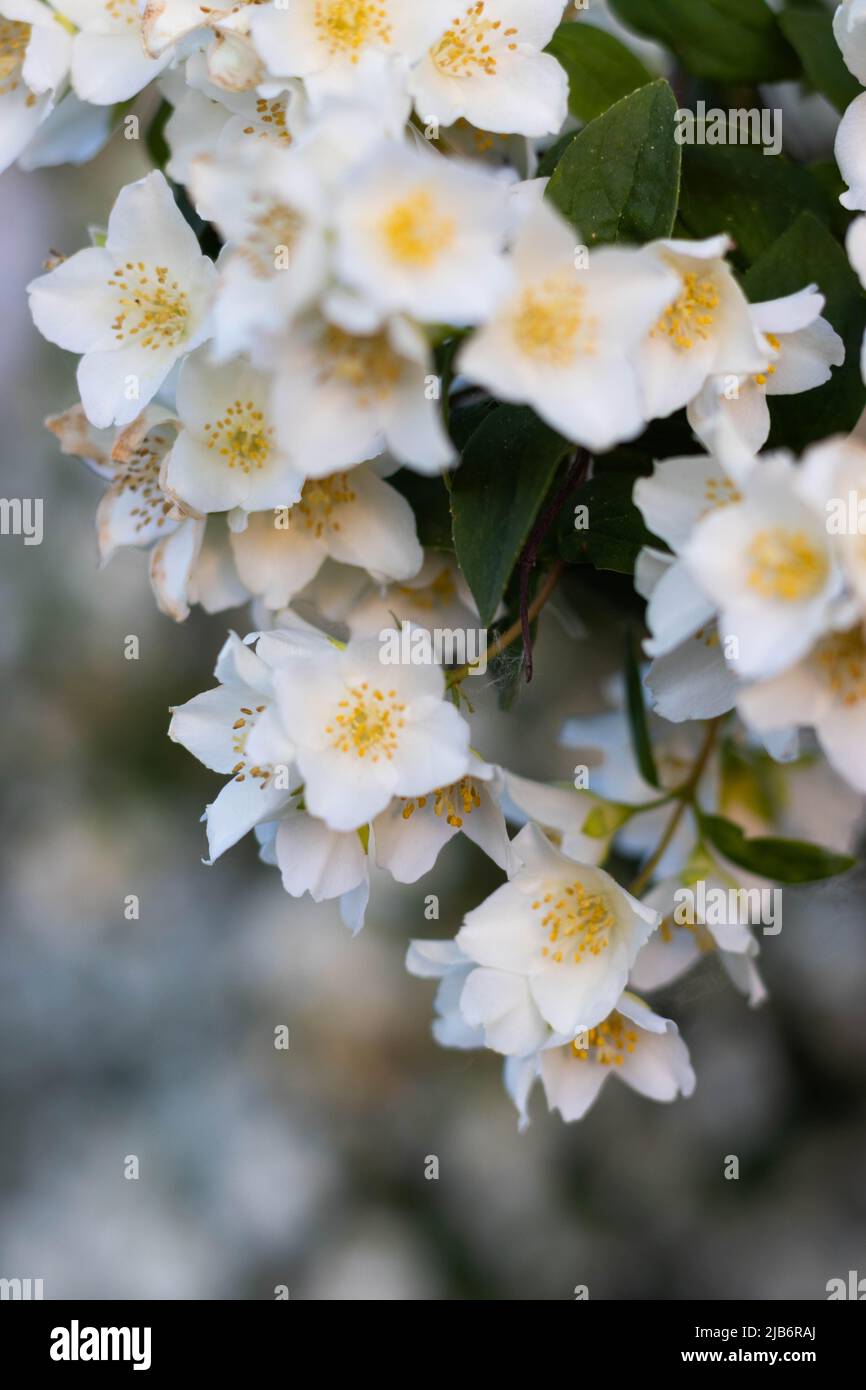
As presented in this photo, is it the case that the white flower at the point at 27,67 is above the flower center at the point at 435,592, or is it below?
above

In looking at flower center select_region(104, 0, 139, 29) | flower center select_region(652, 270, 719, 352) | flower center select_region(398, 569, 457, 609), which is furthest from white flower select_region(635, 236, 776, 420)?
flower center select_region(104, 0, 139, 29)

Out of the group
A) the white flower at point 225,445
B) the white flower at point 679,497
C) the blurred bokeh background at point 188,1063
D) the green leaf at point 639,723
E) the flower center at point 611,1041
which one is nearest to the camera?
the white flower at point 679,497

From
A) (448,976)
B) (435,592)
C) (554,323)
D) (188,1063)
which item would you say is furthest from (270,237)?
(188,1063)

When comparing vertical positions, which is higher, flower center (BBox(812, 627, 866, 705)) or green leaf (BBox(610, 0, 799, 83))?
green leaf (BBox(610, 0, 799, 83))

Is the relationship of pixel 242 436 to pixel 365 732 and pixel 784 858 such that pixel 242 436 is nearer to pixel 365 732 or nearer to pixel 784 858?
pixel 365 732

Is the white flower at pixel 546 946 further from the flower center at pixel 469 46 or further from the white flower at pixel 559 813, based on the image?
the flower center at pixel 469 46

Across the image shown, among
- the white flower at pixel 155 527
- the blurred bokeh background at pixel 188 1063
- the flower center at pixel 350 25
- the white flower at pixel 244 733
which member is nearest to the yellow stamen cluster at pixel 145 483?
the white flower at pixel 155 527

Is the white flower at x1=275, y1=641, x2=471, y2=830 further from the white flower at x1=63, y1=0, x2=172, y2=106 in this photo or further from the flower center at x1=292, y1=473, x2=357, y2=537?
the white flower at x1=63, y1=0, x2=172, y2=106

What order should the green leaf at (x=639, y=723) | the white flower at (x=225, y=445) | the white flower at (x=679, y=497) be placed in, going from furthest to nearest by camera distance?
the green leaf at (x=639, y=723), the white flower at (x=225, y=445), the white flower at (x=679, y=497)

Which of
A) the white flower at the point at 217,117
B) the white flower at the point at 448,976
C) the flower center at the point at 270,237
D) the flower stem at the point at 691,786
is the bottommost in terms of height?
the white flower at the point at 448,976
